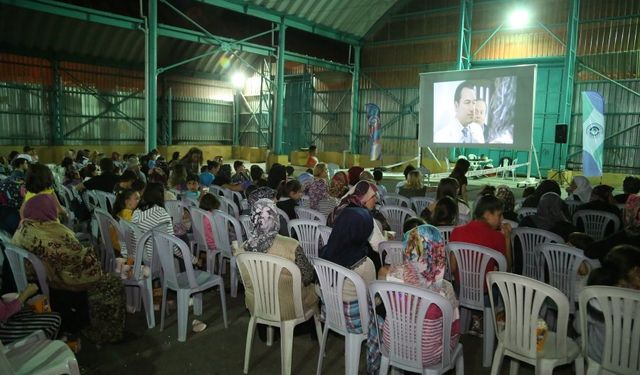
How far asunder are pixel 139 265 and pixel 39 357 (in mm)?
1339

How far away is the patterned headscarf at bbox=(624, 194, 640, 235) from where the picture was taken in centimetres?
383

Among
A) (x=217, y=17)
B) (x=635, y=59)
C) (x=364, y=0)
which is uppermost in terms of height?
(x=364, y=0)

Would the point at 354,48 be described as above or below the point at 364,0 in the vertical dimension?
below

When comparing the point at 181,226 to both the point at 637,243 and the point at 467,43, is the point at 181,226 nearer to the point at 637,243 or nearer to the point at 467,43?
the point at 637,243

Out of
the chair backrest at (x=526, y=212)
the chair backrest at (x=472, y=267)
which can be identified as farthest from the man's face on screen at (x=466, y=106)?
the chair backrest at (x=472, y=267)

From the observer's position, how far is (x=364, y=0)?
17406 mm

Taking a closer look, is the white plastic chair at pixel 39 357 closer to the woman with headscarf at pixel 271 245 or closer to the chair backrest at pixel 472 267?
the woman with headscarf at pixel 271 245

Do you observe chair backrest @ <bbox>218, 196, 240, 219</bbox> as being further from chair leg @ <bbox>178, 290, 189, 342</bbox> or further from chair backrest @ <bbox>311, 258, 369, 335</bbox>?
chair backrest @ <bbox>311, 258, 369, 335</bbox>

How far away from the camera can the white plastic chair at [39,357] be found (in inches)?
84.2

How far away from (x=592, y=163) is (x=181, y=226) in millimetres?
11983

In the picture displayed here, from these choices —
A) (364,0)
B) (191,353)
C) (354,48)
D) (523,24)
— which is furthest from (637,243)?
(354,48)

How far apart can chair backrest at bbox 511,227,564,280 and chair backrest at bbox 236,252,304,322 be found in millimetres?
2178

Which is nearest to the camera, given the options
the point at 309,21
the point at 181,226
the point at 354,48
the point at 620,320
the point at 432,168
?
the point at 620,320

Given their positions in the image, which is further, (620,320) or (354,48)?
(354,48)
